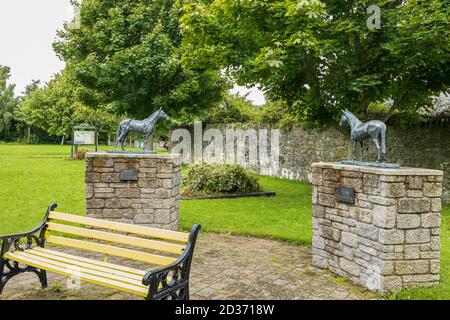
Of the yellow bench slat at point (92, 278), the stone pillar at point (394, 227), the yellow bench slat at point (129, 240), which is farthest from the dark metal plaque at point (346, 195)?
the yellow bench slat at point (92, 278)

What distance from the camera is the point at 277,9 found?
8773mm

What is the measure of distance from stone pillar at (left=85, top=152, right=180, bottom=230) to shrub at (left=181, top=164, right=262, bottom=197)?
516 cm

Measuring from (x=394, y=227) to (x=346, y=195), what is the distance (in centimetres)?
79

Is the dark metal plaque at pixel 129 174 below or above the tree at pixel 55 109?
below

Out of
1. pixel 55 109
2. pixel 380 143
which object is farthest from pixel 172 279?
pixel 55 109

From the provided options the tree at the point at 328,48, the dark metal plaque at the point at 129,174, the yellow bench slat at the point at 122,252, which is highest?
the tree at the point at 328,48

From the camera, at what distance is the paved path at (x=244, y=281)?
15.1 feet

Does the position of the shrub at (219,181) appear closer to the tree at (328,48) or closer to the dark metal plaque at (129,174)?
the tree at (328,48)

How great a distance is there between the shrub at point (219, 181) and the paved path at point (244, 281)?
6132mm

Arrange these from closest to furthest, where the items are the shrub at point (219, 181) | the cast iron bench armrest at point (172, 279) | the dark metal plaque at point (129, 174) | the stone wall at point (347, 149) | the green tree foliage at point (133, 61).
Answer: the cast iron bench armrest at point (172, 279), the dark metal plaque at point (129, 174), the stone wall at point (347, 149), the shrub at point (219, 181), the green tree foliage at point (133, 61)

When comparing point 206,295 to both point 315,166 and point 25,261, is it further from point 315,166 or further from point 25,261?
point 315,166

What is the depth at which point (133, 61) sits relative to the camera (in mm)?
16000

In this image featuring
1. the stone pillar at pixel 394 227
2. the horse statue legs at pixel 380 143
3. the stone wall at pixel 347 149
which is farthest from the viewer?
the stone wall at pixel 347 149

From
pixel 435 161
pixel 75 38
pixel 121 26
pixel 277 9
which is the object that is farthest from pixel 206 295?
pixel 75 38
